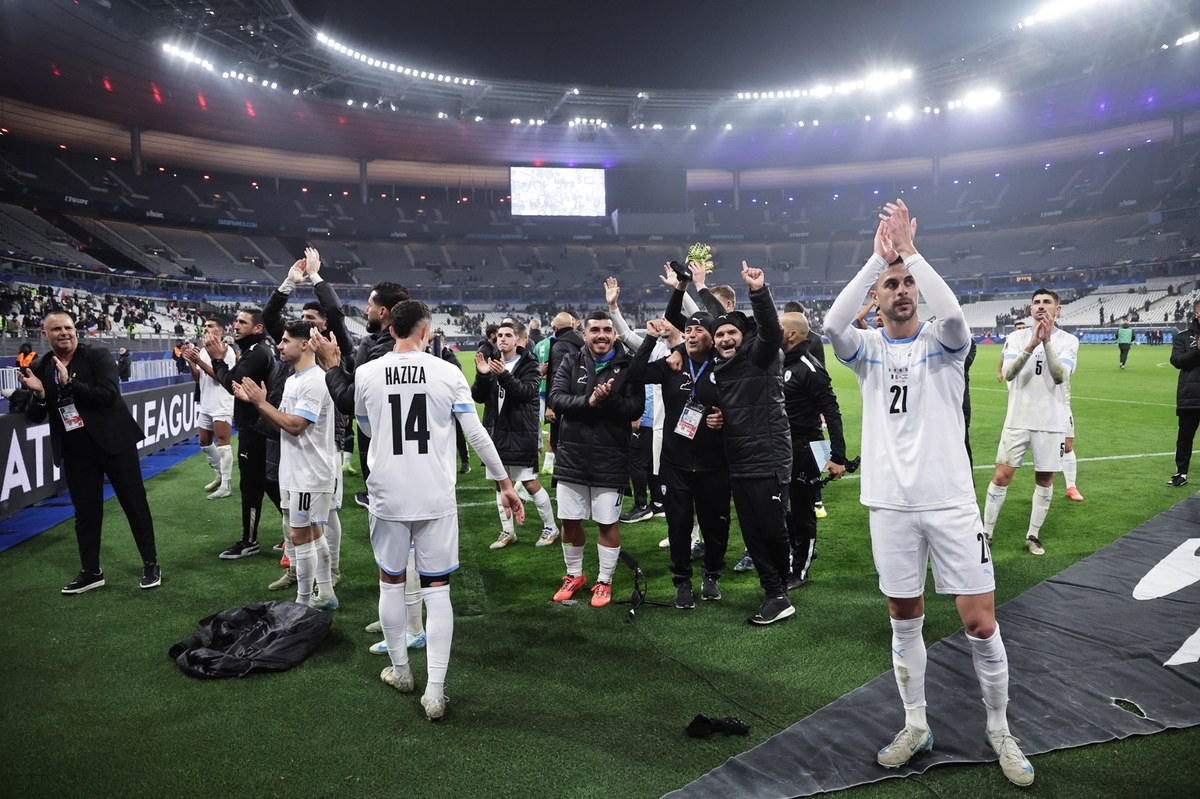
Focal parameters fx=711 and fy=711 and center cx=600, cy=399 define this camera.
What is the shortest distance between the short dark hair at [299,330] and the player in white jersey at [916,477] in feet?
12.8

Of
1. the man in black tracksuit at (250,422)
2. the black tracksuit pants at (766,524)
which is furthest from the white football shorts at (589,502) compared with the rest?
the man in black tracksuit at (250,422)

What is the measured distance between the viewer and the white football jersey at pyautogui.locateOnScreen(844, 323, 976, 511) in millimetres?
3447

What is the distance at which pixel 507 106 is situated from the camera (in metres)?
54.0

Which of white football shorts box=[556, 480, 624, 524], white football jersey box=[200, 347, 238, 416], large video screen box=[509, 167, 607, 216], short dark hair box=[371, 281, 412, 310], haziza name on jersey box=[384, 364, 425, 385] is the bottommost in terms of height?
white football shorts box=[556, 480, 624, 524]

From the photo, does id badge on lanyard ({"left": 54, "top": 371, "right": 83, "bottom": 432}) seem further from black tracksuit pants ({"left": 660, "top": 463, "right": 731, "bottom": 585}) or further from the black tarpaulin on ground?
the black tarpaulin on ground

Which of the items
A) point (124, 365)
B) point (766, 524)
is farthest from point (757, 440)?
point (124, 365)

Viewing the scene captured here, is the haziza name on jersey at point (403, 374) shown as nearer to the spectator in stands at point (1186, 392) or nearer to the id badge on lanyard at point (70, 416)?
the id badge on lanyard at point (70, 416)

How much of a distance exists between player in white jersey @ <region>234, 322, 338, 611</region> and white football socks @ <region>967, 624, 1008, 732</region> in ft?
14.9

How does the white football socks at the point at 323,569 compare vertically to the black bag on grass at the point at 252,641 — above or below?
above

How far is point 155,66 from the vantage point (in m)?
37.9

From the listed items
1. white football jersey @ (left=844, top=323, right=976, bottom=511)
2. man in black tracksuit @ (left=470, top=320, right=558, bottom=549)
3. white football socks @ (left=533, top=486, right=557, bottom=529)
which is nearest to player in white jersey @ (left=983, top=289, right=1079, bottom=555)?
white football jersey @ (left=844, top=323, right=976, bottom=511)

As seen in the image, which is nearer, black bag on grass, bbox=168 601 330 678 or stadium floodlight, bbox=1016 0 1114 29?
black bag on grass, bbox=168 601 330 678

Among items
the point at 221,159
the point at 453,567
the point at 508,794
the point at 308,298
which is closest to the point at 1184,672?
the point at 508,794

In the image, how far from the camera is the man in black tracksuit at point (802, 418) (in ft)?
19.7
